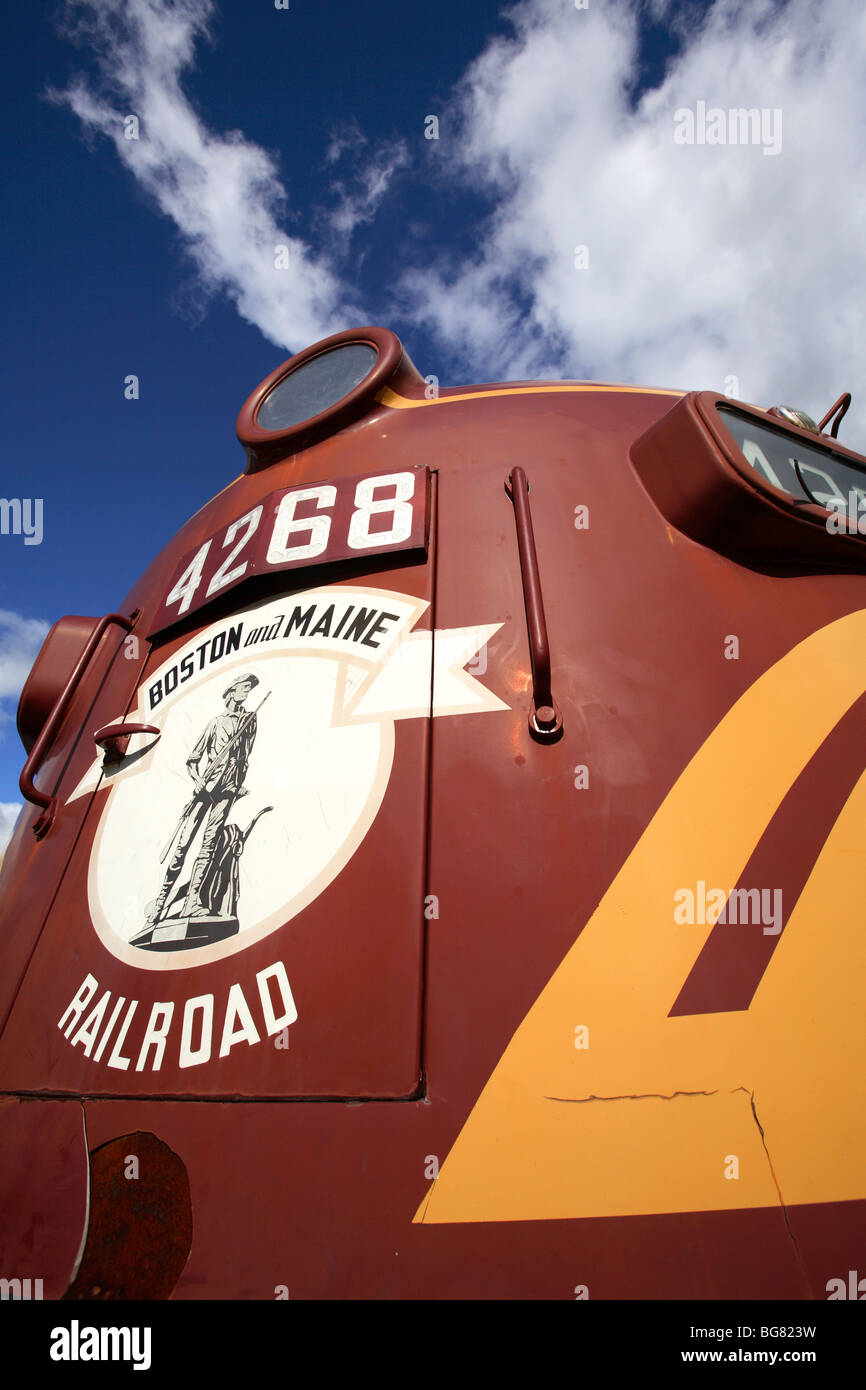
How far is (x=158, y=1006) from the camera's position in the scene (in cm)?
181

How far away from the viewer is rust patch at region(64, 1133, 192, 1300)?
57.8 inches

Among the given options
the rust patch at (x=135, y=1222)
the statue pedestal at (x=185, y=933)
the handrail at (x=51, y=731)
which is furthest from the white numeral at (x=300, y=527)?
the rust patch at (x=135, y=1222)

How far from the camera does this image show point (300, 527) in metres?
2.62

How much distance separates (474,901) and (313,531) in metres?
1.48

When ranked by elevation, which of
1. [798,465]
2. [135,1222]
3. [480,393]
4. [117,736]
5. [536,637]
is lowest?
[135,1222]

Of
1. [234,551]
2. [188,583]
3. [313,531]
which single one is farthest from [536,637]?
[188,583]

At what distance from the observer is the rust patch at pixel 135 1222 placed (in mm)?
1468

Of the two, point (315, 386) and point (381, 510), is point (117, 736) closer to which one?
point (381, 510)

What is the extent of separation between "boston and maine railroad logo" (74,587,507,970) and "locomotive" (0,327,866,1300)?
0.01m

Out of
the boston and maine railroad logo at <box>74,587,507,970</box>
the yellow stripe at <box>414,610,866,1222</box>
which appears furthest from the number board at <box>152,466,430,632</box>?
the yellow stripe at <box>414,610,866,1222</box>

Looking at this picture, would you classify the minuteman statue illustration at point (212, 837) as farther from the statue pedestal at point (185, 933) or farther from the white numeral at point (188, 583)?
the white numeral at point (188, 583)

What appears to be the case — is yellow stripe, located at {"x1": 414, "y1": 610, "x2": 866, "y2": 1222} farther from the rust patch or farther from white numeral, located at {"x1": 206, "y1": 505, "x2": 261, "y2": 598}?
white numeral, located at {"x1": 206, "y1": 505, "x2": 261, "y2": 598}
